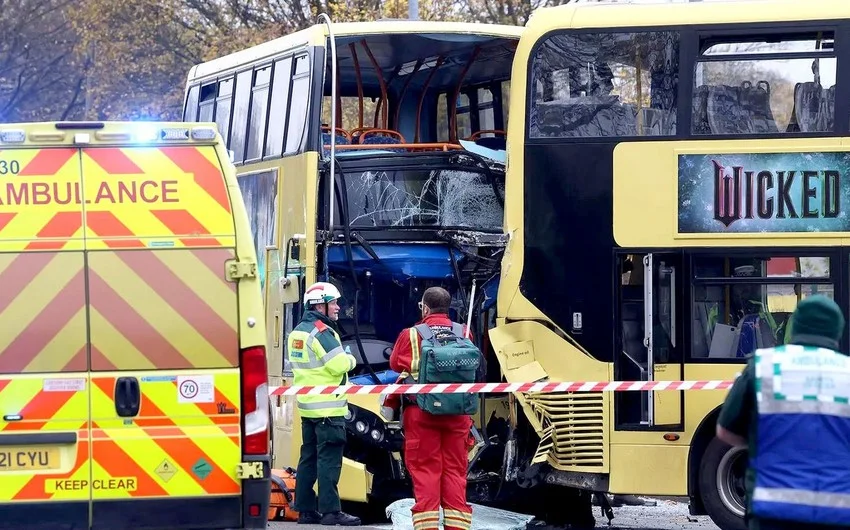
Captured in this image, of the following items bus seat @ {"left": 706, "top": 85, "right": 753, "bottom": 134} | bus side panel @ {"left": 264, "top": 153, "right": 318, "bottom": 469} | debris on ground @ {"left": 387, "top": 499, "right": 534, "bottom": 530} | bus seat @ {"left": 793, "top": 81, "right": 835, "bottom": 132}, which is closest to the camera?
bus seat @ {"left": 793, "top": 81, "right": 835, "bottom": 132}

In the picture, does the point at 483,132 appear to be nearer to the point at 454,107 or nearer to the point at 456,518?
the point at 454,107

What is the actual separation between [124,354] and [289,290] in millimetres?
4634

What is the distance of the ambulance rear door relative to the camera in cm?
718

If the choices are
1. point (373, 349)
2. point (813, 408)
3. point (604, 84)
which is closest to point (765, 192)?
point (604, 84)

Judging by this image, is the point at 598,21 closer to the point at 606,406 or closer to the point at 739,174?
the point at 739,174

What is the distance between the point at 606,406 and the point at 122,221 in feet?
13.8

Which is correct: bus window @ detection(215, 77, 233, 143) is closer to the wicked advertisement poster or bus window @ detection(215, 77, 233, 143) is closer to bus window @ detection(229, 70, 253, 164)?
bus window @ detection(229, 70, 253, 164)

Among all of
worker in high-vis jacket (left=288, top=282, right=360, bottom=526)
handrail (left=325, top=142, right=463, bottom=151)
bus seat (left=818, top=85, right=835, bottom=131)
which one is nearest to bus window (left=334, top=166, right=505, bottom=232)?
handrail (left=325, top=142, right=463, bottom=151)

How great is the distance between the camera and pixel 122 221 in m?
7.27

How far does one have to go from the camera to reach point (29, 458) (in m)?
7.14

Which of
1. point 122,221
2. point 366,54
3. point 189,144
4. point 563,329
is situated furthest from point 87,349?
point 366,54

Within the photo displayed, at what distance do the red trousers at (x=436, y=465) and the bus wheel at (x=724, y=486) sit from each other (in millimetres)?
1763

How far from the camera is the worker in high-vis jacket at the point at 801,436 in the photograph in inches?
210

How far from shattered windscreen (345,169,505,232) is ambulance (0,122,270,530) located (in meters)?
4.41
